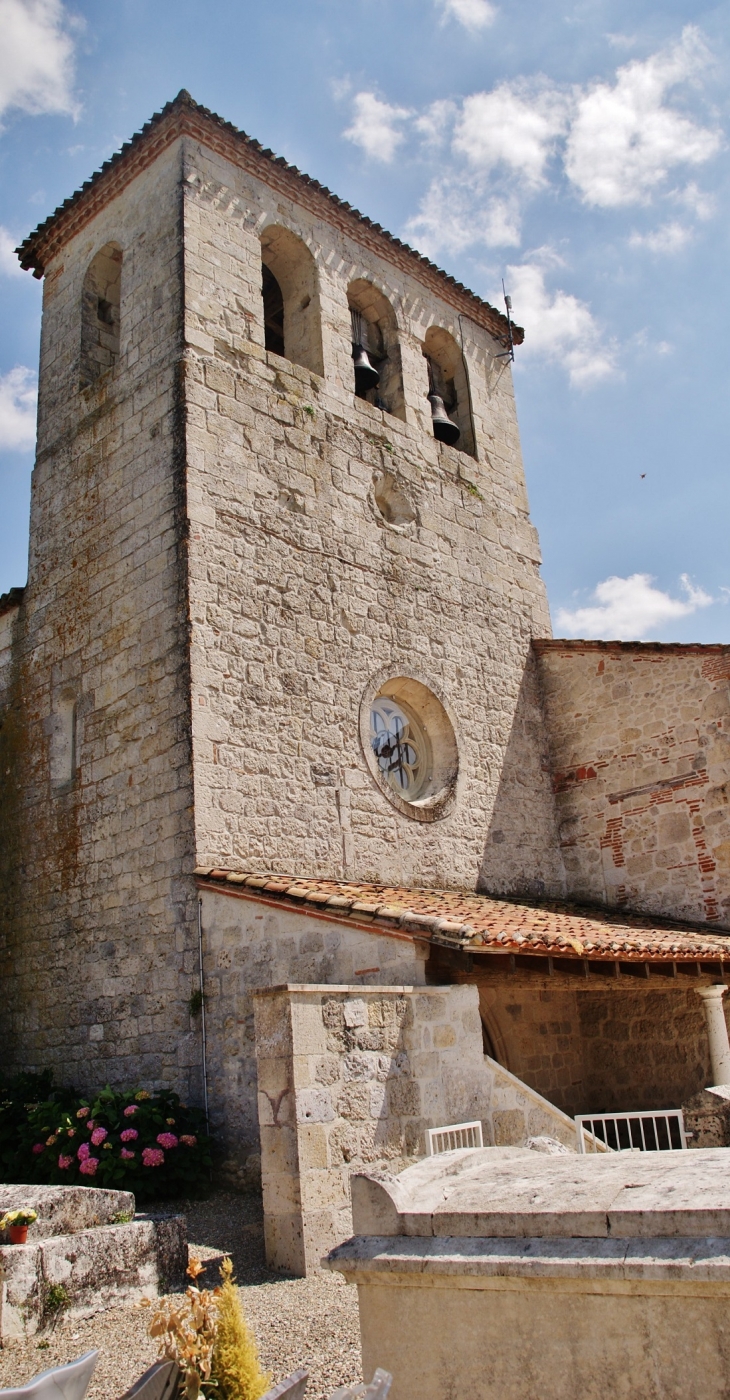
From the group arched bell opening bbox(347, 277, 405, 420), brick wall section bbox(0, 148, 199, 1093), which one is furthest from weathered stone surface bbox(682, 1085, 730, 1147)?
arched bell opening bbox(347, 277, 405, 420)

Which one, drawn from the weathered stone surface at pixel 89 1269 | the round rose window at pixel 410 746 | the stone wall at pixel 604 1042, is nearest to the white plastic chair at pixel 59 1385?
the weathered stone surface at pixel 89 1269

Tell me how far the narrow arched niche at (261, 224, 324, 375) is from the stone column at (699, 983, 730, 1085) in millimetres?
7675

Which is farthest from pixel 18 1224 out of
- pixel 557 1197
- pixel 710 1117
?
pixel 710 1117

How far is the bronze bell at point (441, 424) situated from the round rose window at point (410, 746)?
12.6 feet

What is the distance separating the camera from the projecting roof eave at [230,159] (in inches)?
424

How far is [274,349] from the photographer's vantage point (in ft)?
40.7

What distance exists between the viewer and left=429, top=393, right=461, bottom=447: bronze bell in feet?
41.4

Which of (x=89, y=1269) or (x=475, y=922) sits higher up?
(x=475, y=922)

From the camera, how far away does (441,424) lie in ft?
41.4

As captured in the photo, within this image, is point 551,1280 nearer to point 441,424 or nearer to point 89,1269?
point 89,1269

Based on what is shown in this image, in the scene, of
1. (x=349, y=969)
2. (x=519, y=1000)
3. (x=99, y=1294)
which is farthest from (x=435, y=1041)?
(x=519, y=1000)

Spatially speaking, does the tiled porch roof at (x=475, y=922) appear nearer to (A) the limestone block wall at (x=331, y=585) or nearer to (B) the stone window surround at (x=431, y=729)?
(A) the limestone block wall at (x=331, y=585)

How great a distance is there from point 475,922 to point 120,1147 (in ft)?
9.73

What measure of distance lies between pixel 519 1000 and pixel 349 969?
3468 millimetres
